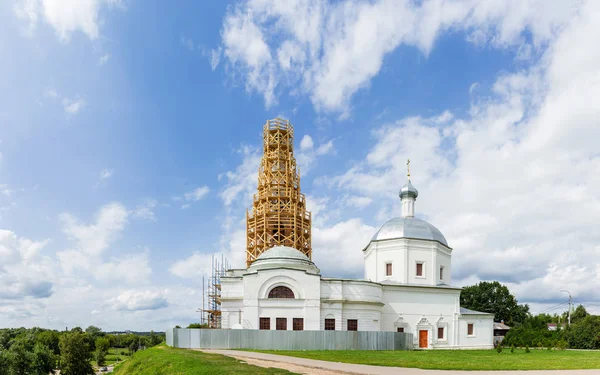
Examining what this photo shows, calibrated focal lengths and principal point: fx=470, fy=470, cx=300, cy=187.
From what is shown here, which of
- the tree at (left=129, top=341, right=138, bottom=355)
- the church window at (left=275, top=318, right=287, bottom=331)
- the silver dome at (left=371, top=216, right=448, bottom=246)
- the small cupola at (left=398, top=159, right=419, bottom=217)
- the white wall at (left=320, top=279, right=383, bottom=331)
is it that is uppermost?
the small cupola at (left=398, top=159, right=419, bottom=217)

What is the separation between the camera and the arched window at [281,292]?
37.1 metres

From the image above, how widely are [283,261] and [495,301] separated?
4744 cm

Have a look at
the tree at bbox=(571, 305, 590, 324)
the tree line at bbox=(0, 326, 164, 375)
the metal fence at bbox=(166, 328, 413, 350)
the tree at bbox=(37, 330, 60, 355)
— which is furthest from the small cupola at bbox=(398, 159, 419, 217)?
the tree at bbox=(37, 330, 60, 355)

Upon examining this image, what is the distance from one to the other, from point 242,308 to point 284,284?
382 centimetres

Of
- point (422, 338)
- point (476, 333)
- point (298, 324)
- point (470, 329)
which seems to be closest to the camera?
point (298, 324)

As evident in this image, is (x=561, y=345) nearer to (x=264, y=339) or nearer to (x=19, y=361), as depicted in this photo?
(x=264, y=339)

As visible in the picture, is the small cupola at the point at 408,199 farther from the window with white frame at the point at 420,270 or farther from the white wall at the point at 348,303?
the white wall at the point at 348,303

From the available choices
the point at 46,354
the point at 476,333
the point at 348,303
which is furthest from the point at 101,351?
the point at 476,333

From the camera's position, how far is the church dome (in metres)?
39.2

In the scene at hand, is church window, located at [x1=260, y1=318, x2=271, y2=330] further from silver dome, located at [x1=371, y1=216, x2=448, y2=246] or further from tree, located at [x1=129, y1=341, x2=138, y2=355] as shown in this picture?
tree, located at [x1=129, y1=341, x2=138, y2=355]

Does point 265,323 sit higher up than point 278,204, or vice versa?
point 278,204

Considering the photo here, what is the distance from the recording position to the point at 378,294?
40.1 m

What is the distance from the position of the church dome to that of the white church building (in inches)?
3.3

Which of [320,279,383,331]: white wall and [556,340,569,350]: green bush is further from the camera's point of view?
[556,340,569,350]: green bush
